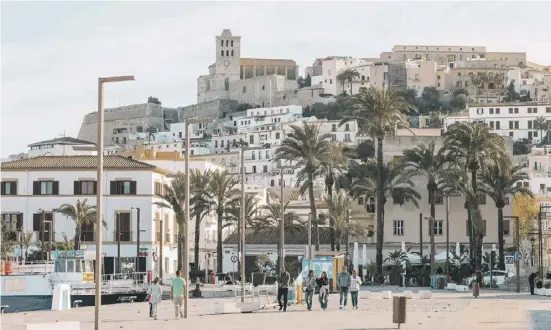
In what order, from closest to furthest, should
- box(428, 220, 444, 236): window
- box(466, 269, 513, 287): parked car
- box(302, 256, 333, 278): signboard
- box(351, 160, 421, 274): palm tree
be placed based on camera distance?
box(302, 256, 333, 278): signboard, box(466, 269, 513, 287): parked car, box(351, 160, 421, 274): palm tree, box(428, 220, 444, 236): window

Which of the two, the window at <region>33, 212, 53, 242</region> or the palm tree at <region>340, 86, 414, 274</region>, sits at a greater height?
the palm tree at <region>340, 86, 414, 274</region>

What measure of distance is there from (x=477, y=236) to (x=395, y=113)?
9662mm

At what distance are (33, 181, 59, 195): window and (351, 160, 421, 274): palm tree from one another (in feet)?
68.8

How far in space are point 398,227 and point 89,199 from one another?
2337cm

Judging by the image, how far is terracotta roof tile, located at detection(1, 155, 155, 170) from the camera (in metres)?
88.7

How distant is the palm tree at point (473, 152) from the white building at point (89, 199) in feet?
69.9

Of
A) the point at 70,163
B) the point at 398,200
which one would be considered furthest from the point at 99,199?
the point at 398,200

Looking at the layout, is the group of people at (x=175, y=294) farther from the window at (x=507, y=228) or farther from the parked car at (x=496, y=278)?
the window at (x=507, y=228)

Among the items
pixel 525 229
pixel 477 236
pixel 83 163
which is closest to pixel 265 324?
pixel 477 236

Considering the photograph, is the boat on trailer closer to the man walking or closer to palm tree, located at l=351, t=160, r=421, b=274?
the man walking

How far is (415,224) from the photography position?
94062 mm

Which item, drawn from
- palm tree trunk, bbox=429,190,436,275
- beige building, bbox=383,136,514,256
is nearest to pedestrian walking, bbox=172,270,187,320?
palm tree trunk, bbox=429,190,436,275

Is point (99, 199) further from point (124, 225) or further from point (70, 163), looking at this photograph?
point (70, 163)

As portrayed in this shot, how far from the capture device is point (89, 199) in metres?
87.9
